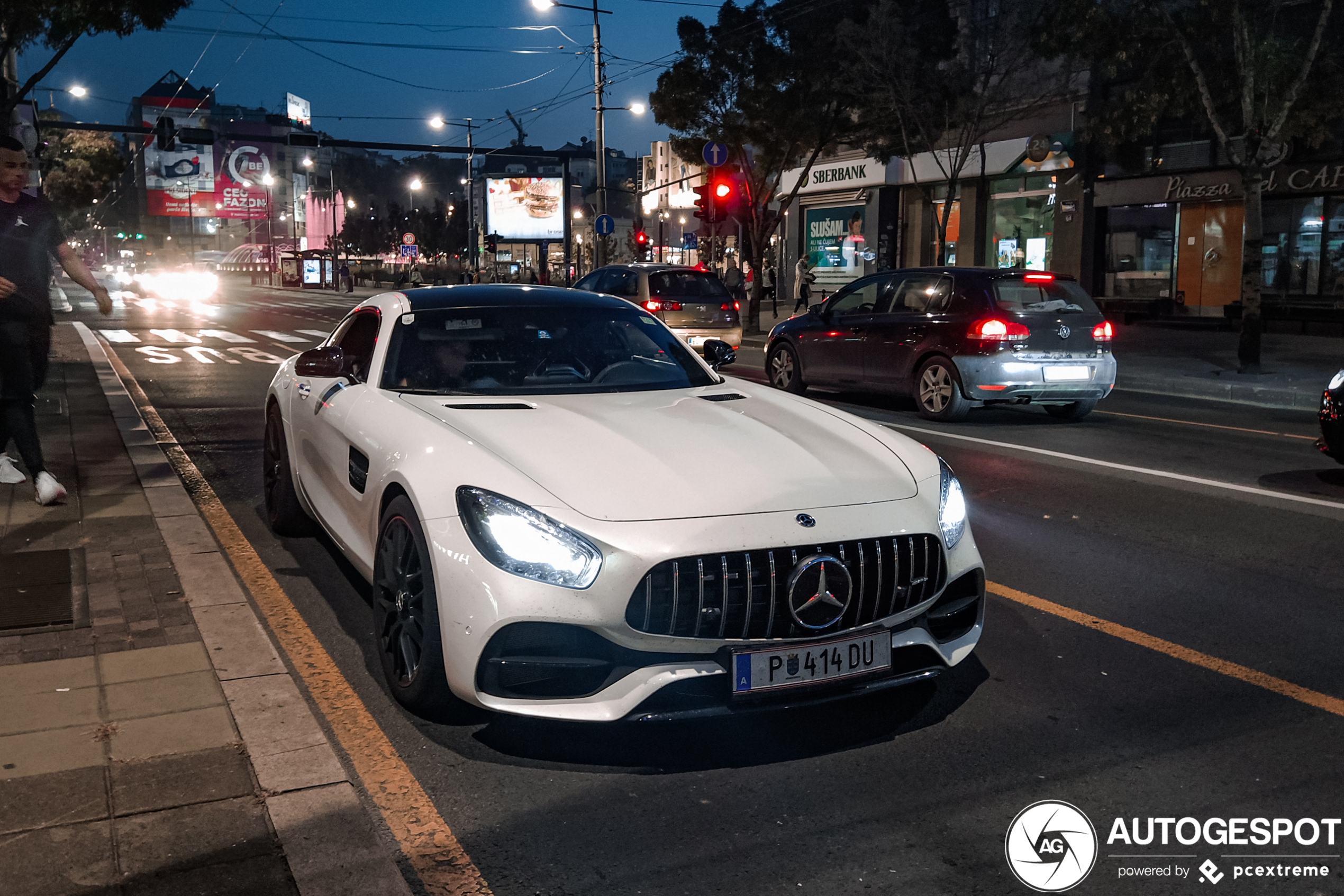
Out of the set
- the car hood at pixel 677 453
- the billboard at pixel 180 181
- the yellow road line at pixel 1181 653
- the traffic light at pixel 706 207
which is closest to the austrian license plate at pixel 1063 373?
the yellow road line at pixel 1181 653

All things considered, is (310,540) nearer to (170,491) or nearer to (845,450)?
(170,491)

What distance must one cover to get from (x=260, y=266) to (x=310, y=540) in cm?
9424

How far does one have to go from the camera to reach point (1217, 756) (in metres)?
3.69

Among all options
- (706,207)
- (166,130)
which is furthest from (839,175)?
(166,130)

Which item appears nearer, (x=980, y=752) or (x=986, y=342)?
(x=980, y=752)

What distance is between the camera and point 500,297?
18.0 feet

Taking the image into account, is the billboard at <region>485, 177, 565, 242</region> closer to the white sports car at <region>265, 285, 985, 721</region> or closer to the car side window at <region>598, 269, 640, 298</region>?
the car side window at <region>598, 269, 640, 298</region>

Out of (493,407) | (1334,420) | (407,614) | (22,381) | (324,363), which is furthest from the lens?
(1334,420)

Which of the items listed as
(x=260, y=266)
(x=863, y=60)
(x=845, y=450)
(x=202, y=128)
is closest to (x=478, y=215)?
(x=260, y=266)

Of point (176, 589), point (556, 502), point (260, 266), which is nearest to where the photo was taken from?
point (556, 502)

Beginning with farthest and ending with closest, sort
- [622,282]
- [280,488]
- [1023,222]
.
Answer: [1023,222], [622,282], [280,488]

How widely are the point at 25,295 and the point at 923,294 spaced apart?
26.7ft

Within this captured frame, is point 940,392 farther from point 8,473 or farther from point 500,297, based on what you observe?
point 8,473

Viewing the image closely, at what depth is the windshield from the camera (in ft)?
16.4
